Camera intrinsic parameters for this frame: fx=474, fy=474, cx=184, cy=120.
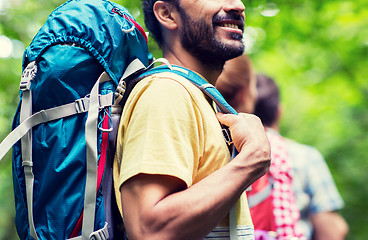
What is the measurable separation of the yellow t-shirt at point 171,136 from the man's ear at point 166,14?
0.53 m

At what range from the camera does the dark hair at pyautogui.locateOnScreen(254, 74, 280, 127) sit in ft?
14.5

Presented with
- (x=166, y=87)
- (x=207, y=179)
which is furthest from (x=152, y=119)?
(x=207, y=179)

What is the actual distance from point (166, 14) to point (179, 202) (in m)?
1.16

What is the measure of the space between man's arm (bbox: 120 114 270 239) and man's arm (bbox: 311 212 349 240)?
2.45 metres

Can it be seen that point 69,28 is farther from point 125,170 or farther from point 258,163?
point 258,163

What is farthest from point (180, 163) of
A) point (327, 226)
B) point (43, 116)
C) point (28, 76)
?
point (327, 226)

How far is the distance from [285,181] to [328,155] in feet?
23.6

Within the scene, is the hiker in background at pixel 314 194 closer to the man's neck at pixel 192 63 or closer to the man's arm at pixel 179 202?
the man's neck at pixel 192 63

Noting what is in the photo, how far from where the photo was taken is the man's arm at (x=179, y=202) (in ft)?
5.49

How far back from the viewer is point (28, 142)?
75.7 inches

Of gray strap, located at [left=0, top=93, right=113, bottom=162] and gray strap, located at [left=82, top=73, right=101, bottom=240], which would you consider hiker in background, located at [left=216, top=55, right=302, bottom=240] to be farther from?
gray strap, located at [left=0, top=93, right=113, bottom=162]

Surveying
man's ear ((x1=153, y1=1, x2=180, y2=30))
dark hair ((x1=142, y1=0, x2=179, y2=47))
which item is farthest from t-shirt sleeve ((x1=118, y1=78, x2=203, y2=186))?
dark hair ((x1=142, y1=0, x2=179, y2=47))

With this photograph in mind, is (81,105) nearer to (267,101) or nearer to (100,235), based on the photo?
(100,235)

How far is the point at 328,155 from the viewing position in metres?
10.2
